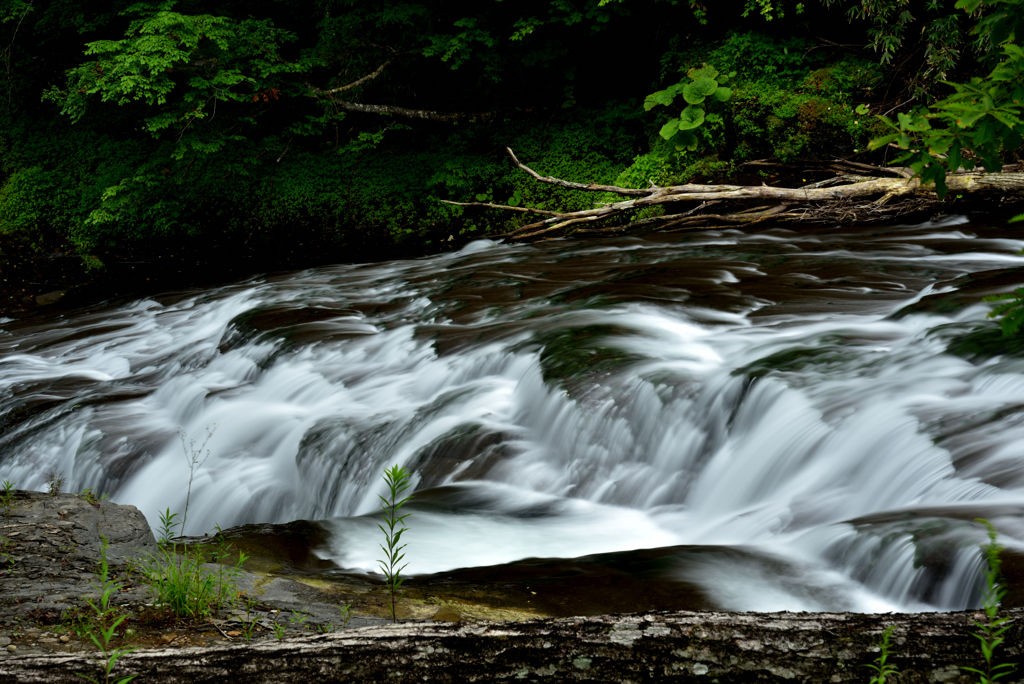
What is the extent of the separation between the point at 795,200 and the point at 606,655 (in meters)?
10.4

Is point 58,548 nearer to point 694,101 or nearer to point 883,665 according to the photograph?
point 883,665

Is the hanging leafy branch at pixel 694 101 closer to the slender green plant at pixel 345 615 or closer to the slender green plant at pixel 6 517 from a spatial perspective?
the slender green plant at pixel 6 517

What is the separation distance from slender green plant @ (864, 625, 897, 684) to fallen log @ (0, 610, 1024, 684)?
0.01 meters

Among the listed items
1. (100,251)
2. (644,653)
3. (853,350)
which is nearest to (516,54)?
(100,251)

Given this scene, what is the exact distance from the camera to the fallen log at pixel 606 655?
139 cm

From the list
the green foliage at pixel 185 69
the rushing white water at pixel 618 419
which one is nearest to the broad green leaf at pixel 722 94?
the rushing white water at pixel 618 419

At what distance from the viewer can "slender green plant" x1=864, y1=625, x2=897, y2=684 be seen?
1300 mm

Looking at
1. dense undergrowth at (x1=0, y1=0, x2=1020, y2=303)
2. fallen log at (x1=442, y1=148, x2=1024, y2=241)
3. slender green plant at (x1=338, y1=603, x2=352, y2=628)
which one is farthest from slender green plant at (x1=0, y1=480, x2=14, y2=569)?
dense undergrowth at (x1=0, y1=0, x2=1020, y2=303)

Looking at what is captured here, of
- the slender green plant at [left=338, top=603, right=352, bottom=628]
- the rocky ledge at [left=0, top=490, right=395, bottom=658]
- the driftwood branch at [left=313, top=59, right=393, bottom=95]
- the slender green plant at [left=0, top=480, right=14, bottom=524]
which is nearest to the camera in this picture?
the rocky ledge at [left=0, top=490, right=395, bottom=658]

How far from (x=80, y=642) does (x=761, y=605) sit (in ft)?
7.61

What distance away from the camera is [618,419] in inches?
190

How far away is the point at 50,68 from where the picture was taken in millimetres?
16844

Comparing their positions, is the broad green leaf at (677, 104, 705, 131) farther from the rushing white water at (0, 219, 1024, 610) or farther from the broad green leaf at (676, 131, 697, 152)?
the rushing white water at (0, 219, 1024, 610)

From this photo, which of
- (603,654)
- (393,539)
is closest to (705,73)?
(393,539)
